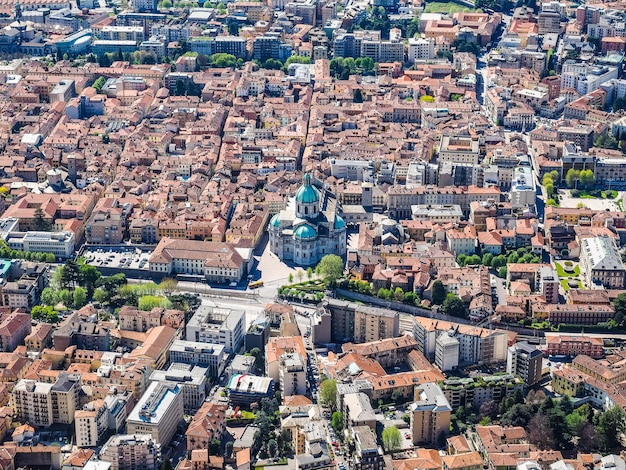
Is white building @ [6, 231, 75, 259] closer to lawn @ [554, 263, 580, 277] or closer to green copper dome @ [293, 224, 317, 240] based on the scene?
green copper dome @ [293, 224, 317, 240]

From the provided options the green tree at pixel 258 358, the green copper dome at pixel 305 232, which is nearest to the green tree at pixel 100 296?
the green tree at pixel 258 358

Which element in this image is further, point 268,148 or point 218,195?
point 268,148

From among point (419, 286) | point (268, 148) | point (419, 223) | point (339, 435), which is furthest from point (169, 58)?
point (339, 435)

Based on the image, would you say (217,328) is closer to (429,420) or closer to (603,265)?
(429,420)

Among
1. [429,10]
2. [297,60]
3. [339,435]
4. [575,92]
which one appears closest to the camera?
[339,435]

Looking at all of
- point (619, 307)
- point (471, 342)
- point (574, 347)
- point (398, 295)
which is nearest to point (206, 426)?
point (471, 342)

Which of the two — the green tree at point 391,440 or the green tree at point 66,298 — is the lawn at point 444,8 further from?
the green tree at point 391,440

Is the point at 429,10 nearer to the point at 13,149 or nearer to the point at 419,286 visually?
the point at 13,149
